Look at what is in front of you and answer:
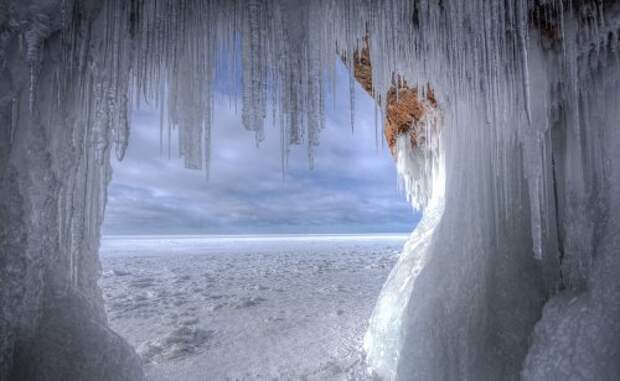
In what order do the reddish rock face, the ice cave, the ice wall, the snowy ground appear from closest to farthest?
the ice wall, the ice cave, the reddish rock face, the snowy ground

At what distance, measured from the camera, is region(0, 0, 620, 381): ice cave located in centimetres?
303

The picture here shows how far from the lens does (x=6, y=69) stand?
2758mm

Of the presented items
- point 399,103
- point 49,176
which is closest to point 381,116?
point 399,103

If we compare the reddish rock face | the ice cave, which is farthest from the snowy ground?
the reddish rock face

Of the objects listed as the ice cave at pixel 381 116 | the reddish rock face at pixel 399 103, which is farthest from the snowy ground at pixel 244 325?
the reddish rock face at pixel 399 103

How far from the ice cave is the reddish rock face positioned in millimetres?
1256

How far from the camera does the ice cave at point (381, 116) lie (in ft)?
9.94

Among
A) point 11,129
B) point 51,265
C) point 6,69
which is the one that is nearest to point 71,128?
point 11,129

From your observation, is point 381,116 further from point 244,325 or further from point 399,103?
point 244,325

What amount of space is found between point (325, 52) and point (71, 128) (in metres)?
2.96

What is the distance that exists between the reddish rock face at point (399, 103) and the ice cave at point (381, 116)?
1.26 m

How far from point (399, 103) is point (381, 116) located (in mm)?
A: 2767

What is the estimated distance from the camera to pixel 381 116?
378 cm

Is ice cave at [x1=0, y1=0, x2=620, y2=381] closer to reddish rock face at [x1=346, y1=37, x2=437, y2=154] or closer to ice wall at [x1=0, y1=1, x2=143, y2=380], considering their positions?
ice wall at [x1=0, y1=1, x2=143, y2=380]
